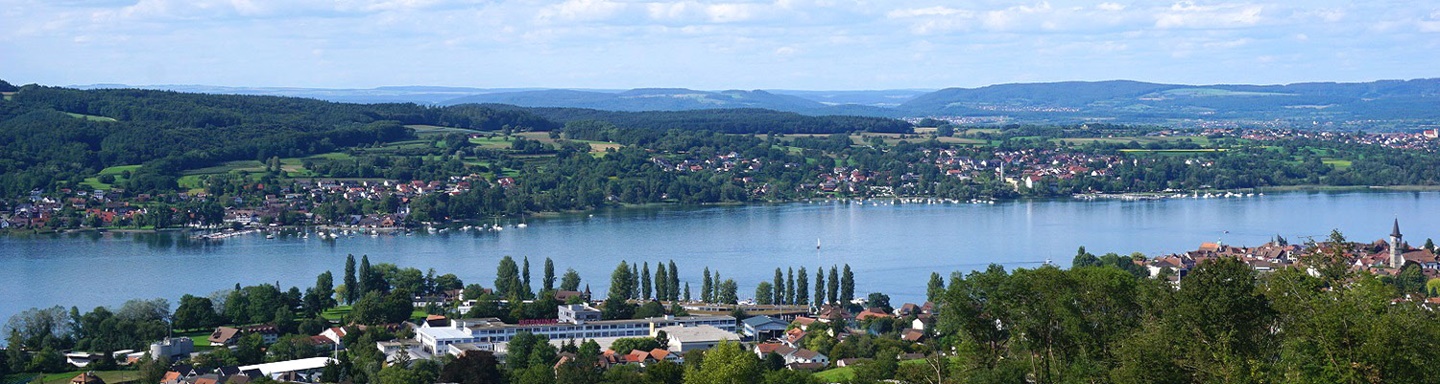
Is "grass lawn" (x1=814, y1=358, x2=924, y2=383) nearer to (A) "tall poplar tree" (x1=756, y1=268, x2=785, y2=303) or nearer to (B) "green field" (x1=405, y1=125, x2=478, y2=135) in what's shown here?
(A) "tall poplar tree" (x1=756, y1=268, x2=785, y2=303)

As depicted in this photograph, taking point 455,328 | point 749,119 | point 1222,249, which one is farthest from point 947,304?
point 749,119

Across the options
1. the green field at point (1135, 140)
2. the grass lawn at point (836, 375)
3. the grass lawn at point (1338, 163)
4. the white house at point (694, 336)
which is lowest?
the grass lawn at point (1338, 163)

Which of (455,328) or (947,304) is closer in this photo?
(947,304)

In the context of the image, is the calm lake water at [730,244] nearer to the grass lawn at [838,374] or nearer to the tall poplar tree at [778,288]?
the tall poplar tree at [778,288]

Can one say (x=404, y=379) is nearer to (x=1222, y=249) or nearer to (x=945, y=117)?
(x=1222, y=249)

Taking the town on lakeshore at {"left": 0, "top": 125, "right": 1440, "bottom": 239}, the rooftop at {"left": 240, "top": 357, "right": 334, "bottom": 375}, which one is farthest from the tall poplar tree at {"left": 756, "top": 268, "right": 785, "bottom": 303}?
the town on lakeshore at {"left": 0, "top": 125, "right": 1440, "bottom": 239}

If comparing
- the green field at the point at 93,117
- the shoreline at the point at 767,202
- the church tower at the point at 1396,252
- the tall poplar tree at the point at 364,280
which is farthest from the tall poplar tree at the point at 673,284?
the green field at the point at 93,117
